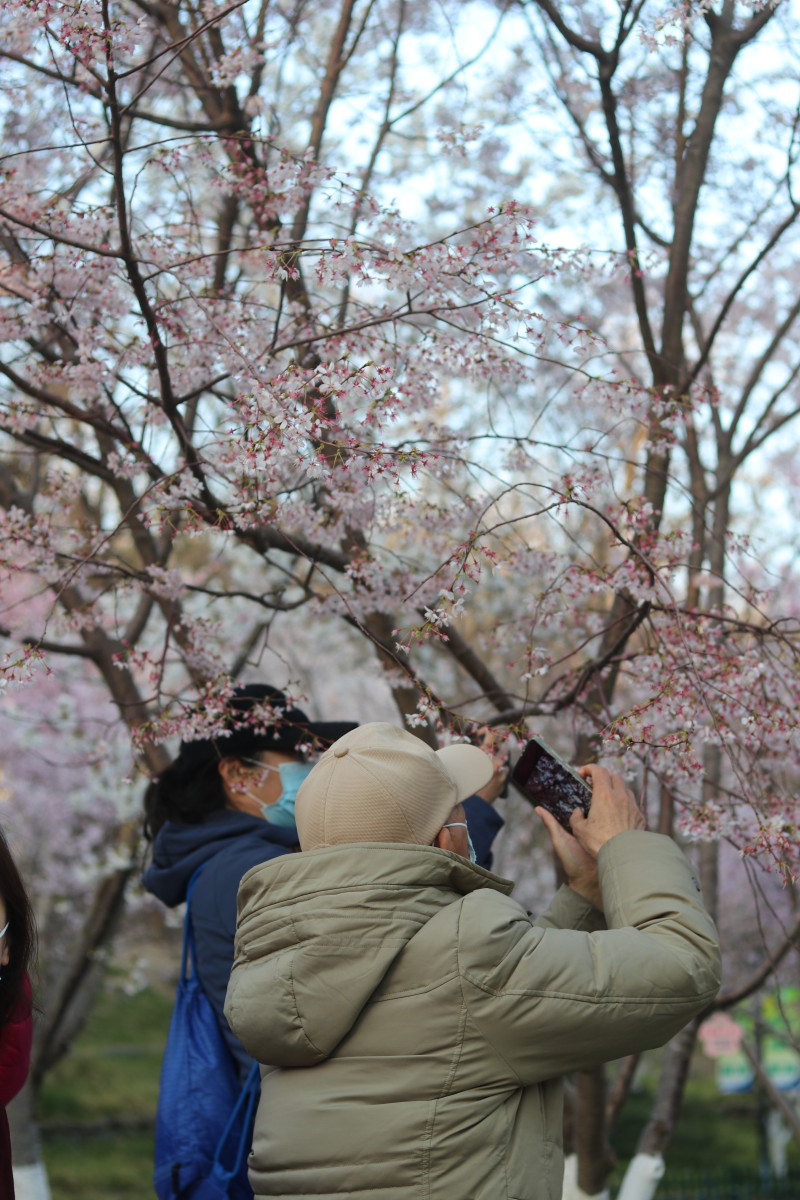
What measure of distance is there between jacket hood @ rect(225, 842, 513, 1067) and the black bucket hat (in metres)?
1.06

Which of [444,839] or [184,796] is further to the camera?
[184,796]

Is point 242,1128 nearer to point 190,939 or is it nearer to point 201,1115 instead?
point 201,1115

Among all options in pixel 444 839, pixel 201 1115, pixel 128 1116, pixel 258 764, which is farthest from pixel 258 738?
pixel 128 1116

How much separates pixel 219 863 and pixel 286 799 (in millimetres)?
288

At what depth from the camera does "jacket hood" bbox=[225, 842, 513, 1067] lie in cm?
140

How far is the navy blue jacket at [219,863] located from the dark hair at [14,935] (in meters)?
0.46

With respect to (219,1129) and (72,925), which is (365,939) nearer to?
(219,1129)

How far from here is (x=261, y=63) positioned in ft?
12.3

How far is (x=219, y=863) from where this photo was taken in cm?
230

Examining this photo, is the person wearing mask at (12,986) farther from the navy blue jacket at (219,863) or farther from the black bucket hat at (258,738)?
the black bucket hat at (258,738)

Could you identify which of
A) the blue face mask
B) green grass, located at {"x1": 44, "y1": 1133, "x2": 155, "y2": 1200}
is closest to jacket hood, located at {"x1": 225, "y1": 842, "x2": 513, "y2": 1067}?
the blue face mask

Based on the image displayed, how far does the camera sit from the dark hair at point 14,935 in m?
1.76

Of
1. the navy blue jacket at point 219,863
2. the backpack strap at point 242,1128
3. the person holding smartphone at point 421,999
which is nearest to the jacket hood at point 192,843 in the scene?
the navy blue jacket at point 219,863

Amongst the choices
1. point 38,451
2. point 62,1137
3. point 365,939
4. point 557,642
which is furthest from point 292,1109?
point 62,1137
